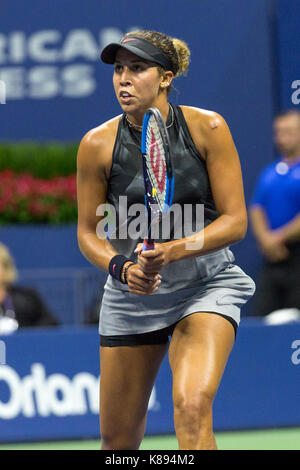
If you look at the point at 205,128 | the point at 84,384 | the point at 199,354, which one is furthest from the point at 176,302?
the point at 84,384

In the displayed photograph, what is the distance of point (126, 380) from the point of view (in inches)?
145

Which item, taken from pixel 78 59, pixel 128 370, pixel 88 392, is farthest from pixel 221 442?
pixel 78 59

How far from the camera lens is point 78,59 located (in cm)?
827

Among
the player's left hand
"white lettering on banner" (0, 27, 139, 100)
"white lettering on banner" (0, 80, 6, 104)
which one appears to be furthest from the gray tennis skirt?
"white lettering on banner" (0, 27, 139, 100)

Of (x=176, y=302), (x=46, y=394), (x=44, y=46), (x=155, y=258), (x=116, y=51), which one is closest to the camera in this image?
(x=155, y=258)

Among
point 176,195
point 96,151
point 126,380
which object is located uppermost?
point 96,151

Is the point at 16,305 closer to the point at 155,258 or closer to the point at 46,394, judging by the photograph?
the point at 46,394

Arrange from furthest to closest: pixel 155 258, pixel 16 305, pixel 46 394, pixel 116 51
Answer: pixel 16 305, pixel 46 394, pixel 116 51, pixel 155 258

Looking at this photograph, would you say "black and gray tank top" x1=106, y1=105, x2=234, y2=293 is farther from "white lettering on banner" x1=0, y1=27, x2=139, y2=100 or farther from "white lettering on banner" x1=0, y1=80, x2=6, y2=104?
"white lettering on banner" x1=0, y1=27, x2=139, y2=100

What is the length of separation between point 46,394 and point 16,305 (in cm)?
69

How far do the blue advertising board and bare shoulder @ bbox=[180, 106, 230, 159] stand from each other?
2.48 meters

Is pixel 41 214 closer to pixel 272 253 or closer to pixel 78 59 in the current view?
pixel 78 59

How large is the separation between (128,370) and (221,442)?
2.21m

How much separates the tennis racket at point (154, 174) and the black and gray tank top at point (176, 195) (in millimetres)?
220
